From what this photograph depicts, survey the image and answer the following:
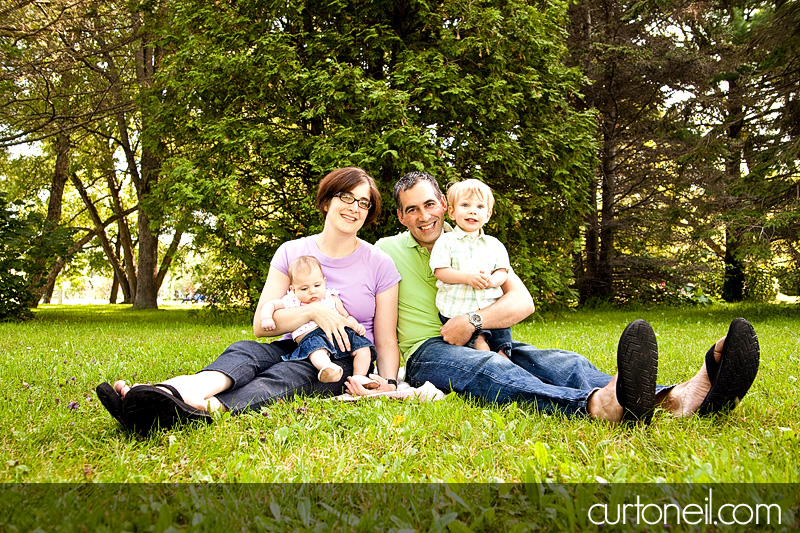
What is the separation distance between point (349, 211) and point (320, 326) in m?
0.76

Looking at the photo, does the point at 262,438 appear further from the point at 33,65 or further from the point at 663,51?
the point at 663,51

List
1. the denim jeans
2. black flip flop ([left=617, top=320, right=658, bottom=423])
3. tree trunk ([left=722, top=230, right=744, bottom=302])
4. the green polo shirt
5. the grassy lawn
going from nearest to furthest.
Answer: the grassy lawn, black flip flop ([left=617, top=320, right=658, bottom=423]), the denim jeans, the green polo shirt, tree trunk ([left=722, top=230, right=744, bottom=302])

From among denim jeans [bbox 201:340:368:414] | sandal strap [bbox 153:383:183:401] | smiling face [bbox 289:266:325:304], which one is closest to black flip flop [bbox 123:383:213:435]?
sandal strap [bbox 153:383:183:401]

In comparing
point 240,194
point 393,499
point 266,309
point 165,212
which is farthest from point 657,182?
point 393,499

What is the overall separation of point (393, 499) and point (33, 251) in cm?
1211

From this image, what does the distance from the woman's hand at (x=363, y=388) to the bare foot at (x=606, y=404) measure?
120cm

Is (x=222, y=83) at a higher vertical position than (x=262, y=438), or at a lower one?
higher

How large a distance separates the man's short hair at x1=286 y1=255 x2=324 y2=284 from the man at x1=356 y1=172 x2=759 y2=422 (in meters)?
0.67

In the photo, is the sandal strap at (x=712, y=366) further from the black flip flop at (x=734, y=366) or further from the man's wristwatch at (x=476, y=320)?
the man's wristwatch at (x=476, y=320)

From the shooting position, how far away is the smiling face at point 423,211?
11.9 feet

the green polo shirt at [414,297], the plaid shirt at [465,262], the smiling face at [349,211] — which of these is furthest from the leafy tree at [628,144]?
the smiling face at [349,211]

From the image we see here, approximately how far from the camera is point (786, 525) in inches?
62.4

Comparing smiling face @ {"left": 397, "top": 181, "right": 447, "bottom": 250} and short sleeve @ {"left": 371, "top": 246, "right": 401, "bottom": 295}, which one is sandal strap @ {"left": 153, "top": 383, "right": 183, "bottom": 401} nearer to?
short sleeve @ {"left": 371, "top": 246, "right": 401, "bottom": 295}

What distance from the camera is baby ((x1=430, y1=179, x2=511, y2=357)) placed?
348cm
